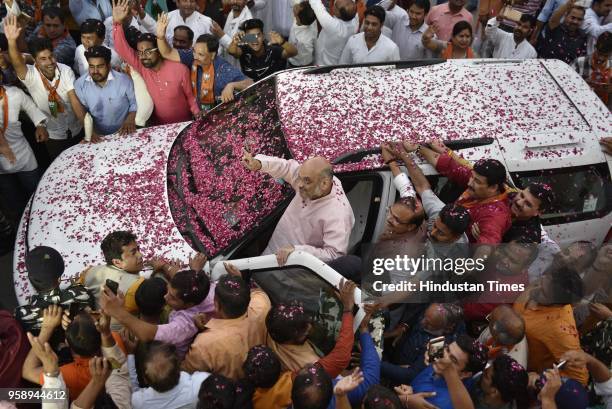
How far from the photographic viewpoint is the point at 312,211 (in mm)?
4160

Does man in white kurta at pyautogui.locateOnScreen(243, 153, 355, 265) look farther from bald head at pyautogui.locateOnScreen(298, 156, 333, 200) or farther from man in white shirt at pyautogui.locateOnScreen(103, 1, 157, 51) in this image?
man in white shirt at pyautogui.locateOnScreen(103, 1, 157, 51)

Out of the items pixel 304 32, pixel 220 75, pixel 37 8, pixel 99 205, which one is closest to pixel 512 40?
pixel 304 32

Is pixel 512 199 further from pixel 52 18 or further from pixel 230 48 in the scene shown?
pixel 52 18

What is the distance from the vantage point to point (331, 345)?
3.77 m

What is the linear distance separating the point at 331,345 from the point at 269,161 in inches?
53.3

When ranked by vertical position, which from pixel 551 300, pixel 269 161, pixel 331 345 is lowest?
pixel 331 345

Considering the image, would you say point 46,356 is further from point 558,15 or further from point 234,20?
point 558,15

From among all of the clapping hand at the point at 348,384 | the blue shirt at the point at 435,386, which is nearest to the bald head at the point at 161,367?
the clapping hand at the point at 348,384

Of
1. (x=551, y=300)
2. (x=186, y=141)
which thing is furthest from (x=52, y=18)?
(x=551, y=300)

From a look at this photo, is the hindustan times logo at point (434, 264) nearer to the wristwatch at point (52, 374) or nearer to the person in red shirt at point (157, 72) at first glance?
the wristwatch at point (52, 374)

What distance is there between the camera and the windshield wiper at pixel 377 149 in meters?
4.31

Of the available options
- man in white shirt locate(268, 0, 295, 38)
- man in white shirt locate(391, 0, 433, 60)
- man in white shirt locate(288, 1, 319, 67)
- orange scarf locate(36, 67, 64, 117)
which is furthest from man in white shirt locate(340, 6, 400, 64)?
orange scarf locate(36, 67, 64, 117)

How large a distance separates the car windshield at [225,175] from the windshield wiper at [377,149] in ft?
1.42

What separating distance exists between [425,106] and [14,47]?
11.6 feet
